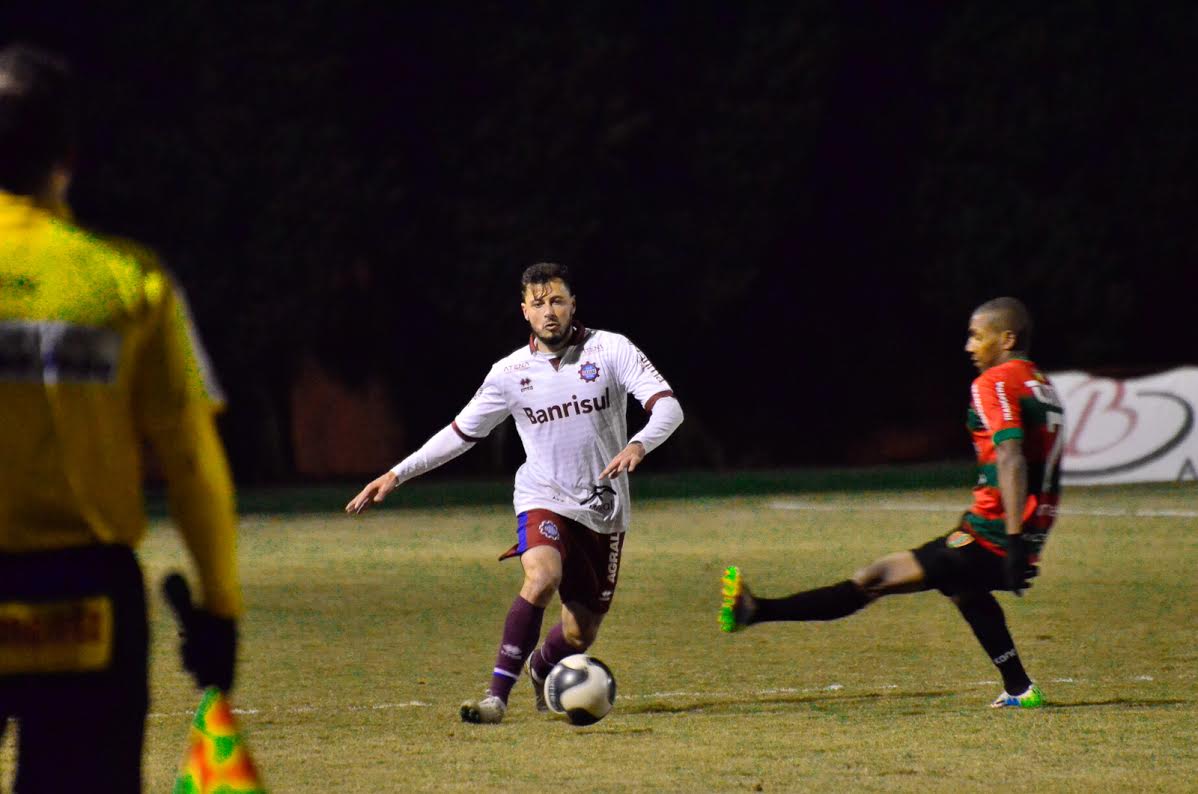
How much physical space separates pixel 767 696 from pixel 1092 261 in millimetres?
31691

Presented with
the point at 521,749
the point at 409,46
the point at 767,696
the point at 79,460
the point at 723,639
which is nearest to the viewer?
the point at 79,460

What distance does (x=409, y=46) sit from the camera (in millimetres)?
37750

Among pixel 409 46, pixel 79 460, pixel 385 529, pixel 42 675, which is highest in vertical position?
pixel 409 46

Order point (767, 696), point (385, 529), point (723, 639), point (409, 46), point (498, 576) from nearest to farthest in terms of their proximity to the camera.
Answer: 1. point (767, 696)
2. point (723, 639)
3. point (498, 576)
4. point (385, 529)
5. point (409, 46)

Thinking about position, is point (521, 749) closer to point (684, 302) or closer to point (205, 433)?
point (205, 433)

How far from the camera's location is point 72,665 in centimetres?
336

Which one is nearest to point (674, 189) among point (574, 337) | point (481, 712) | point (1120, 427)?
point (1120, 427)

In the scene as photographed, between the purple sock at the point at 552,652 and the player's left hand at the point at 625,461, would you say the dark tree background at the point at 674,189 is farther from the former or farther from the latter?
the player's left hand at the point at 625,461

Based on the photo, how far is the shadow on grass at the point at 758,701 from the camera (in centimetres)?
882

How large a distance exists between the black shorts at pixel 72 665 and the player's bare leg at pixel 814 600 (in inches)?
219

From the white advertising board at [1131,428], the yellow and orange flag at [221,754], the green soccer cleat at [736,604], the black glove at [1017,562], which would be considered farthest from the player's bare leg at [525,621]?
the white advertising board at [1131,428]

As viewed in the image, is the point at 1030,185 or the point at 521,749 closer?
the point at 521,749

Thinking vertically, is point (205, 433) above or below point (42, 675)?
above

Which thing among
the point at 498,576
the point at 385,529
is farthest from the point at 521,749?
the point at 385,529
